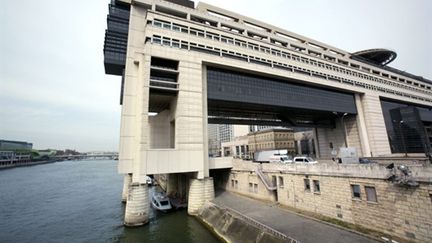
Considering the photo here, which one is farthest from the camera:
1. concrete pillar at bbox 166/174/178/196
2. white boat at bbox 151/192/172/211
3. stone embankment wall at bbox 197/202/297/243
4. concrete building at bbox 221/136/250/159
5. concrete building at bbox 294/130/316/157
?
concrete building at bbox 221/136/250/159

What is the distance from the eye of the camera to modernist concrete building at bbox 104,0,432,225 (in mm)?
26969

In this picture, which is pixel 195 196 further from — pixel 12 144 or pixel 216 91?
pixel 12 144

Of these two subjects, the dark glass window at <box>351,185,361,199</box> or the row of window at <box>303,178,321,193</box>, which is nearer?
the dark glass window at <box>351,185,361,199</box>

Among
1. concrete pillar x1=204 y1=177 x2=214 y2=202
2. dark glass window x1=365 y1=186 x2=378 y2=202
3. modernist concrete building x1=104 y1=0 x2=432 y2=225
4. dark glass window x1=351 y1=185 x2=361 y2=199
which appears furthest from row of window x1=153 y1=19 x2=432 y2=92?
dark glass window x1=365 y1=186 x2=378 y2=202

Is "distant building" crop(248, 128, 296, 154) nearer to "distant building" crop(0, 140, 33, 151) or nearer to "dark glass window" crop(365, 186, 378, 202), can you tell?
"dark glass window" crop(365, 186, 378, 202)

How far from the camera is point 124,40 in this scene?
40375mm

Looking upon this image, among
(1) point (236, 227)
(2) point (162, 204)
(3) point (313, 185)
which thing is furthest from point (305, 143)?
(1) point (236, 227)

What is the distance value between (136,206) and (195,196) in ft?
24.4

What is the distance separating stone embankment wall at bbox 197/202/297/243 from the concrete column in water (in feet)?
6.25

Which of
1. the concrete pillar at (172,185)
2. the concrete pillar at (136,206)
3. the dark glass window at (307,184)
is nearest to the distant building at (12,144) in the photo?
the concrete pillar at (172,185)

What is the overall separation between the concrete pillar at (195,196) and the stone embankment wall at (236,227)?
1.83 meters

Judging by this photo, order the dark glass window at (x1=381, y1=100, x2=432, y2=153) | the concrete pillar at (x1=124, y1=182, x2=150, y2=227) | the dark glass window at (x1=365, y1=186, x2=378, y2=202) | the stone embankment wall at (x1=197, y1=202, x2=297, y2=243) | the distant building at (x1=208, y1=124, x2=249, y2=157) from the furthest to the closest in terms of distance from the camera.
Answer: the distant building at (x1=208, y1=124, x2=249, y2=157) < the dark glass window at (x1=381, y1=100, x2=432, y2=153) < the concrete pillar at (x1=124, y1=182, x2=150, y2=227) < the dark glass window at (x1=365, y1=186, x2=378, y2=202) < the stone embankment wall at (x1=197, y1=202, x2=297, y2=243)

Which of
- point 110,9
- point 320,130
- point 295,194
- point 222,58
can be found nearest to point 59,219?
point 295,194

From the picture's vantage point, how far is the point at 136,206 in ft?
76.2
